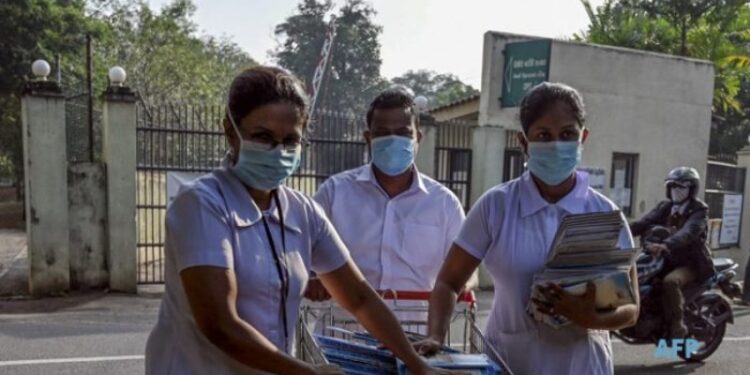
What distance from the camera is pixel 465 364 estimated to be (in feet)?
5.68

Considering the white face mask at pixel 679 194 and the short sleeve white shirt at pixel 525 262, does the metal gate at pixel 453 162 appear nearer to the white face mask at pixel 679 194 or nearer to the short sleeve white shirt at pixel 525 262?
the white face mask at pixel 679 194

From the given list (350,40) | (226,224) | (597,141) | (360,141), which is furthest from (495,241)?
(350,40)

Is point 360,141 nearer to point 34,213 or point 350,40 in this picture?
point 34,213

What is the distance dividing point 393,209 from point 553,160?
91cm

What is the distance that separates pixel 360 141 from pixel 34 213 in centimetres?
408

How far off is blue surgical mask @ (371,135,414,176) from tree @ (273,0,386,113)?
4285 centimetres

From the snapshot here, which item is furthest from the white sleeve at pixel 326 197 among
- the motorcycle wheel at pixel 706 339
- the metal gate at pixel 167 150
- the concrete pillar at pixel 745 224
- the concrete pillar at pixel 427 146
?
the concrete pillar at pixel 745 224

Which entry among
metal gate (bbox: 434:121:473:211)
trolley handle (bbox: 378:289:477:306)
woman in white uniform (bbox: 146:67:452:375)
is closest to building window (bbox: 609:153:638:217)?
metal gate (bbox: 434:121:473:211)

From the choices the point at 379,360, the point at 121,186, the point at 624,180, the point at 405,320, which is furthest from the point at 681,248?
the point at 121,186

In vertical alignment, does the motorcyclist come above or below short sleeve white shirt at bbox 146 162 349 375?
below

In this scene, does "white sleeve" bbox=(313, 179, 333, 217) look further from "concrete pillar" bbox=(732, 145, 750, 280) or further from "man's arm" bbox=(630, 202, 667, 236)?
"concrete pillar" bbox=(732, 145, 750, 280)

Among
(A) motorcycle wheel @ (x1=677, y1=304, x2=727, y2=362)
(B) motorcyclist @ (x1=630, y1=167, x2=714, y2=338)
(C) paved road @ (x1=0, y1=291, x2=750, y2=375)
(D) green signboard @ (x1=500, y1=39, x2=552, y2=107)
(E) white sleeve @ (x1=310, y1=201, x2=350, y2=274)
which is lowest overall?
(C) paved road @ (x1=0, y1=291, x2=750, y2=375)

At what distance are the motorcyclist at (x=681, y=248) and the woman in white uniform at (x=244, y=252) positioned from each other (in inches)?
164

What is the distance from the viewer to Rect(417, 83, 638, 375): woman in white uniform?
1.83 metres
